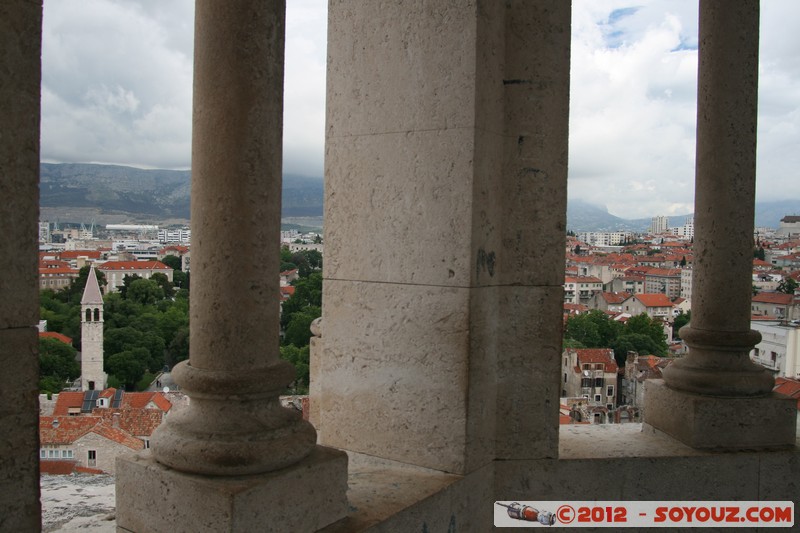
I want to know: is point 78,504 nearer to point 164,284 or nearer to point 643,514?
point 643,514

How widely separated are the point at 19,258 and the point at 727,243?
21.3ft

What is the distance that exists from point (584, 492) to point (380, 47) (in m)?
4.44

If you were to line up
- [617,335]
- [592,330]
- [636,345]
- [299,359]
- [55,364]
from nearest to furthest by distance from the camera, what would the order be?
[299,359] → [55,364] → [636,345] → [592,330] → [617,335]

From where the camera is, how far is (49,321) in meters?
65.6

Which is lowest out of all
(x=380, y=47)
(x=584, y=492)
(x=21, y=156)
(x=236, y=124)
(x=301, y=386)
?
(x=301, y=386)

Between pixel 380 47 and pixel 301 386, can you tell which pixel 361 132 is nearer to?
pixel 380 47

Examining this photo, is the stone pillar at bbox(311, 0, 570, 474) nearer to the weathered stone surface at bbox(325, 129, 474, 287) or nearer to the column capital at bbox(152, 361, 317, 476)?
the weathered stone surface at bbox(325, 129, 474, 287)

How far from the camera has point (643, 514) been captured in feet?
23.0

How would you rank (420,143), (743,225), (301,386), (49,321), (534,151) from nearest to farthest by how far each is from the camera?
(420,143) < (534,151) < (743,225) < (301,386) < (49,321)

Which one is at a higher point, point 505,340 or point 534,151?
point 534,151

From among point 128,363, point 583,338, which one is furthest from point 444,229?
point 583,338

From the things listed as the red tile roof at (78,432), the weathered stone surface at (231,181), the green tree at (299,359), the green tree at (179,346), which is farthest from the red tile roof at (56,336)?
the weathered stone surface at (231,181)

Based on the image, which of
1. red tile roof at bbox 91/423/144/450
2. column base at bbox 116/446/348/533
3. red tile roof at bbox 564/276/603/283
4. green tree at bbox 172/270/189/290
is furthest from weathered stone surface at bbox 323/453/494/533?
red tile roof at bbox 564/276/603/283

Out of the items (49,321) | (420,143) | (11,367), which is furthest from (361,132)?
(49,321)
